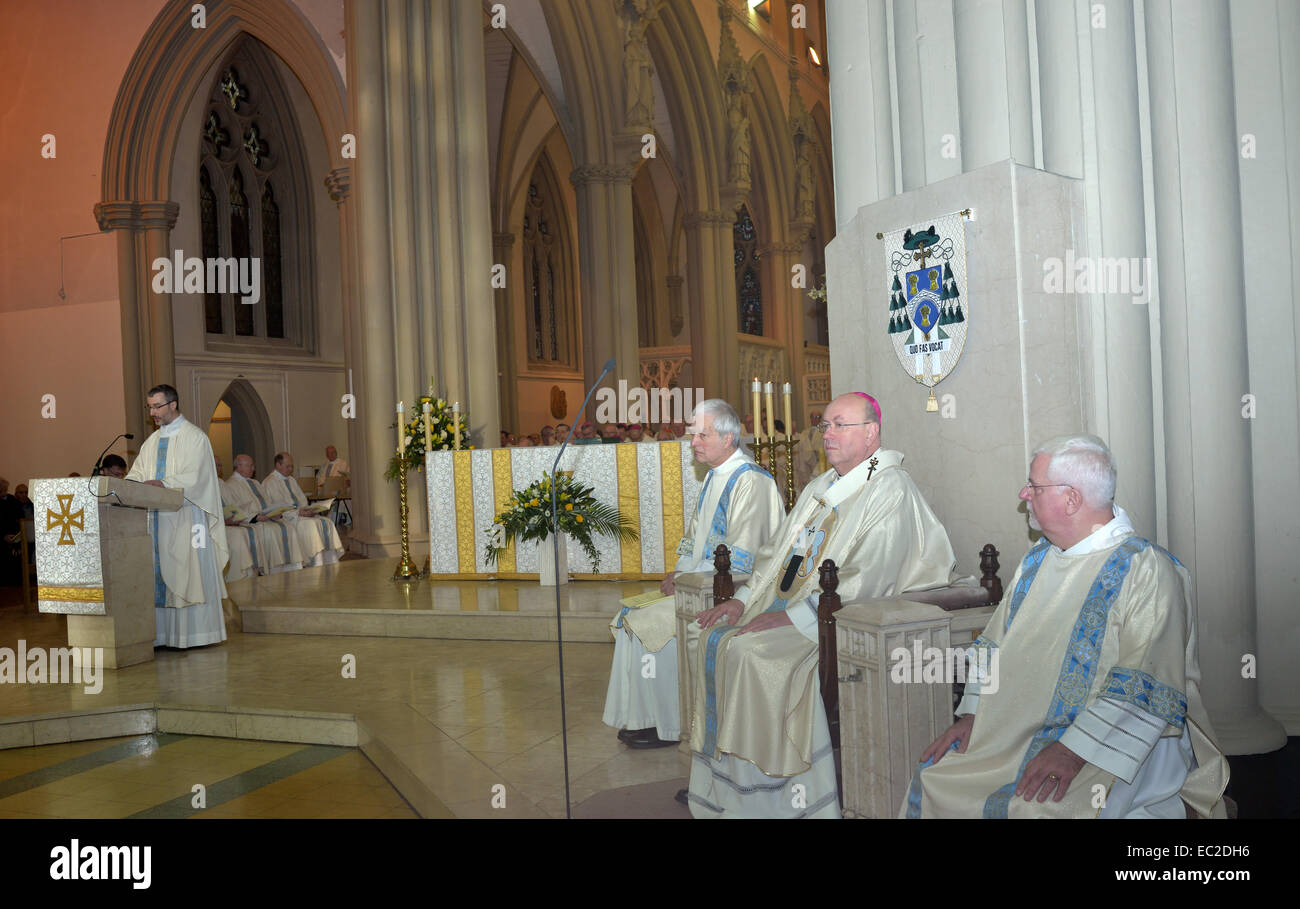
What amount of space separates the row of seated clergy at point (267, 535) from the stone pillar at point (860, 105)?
816cm

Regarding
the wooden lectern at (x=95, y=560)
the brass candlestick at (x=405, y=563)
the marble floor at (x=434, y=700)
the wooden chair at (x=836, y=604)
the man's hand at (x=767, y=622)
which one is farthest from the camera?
the brass candlestick at (x=405, y=563)

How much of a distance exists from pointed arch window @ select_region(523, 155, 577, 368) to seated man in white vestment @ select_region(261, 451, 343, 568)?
485 inches

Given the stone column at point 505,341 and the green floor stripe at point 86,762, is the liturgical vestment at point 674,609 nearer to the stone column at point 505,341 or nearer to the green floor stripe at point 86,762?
the green floor stripe at point 86,762

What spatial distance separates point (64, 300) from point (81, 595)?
39.8 ft

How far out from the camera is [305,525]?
469 inches

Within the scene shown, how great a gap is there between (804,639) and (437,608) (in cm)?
476

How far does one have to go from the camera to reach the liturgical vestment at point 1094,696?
103 inches

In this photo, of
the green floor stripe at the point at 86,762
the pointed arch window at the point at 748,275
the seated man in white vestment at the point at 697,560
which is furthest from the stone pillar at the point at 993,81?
the pointed arch window at the point at 748,275

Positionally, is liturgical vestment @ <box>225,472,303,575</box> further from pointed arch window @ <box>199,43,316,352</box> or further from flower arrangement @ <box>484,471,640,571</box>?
pointed arch window @ <box>199,43,316,352</box>

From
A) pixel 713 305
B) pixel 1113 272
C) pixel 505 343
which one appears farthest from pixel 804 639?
pixel 505 343

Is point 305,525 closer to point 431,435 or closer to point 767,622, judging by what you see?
point 431,435

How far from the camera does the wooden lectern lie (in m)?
6.93

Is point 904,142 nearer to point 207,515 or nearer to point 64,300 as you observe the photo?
point 207,515

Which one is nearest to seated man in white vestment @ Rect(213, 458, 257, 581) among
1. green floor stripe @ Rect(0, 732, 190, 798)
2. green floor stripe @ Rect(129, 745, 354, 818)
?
green floor stripe @ Rect(0, 732, 190, 798)
